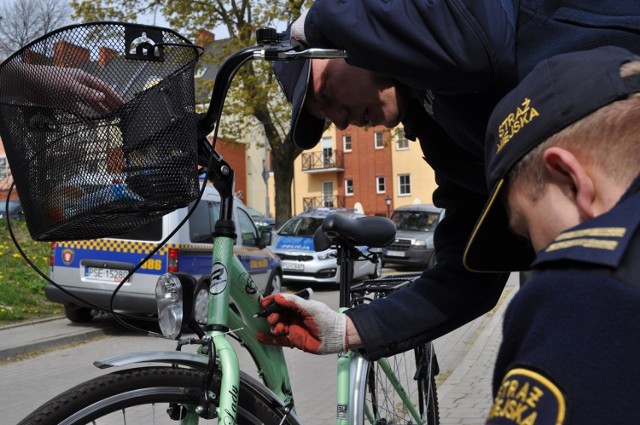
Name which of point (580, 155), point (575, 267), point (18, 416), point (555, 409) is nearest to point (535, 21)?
point (580, 155)

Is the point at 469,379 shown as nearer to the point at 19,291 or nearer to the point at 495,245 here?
the point at 495,245

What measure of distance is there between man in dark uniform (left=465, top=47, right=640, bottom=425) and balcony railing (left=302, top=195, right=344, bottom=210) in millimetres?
52041

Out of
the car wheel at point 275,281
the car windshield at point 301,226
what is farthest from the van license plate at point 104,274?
the car windshield at point 301,226

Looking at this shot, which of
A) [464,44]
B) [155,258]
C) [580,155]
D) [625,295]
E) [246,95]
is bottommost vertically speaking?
[155,258]

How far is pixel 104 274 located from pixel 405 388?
643 centimetres

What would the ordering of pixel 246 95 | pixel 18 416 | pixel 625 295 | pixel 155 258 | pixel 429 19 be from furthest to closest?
pixel 246 95
pixel 155 258
pixel 18 416
pixel 429 19
pixel 625 295

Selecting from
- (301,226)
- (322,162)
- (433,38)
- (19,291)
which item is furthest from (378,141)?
(433,38)

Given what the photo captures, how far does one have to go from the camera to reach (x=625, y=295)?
775 millimetres

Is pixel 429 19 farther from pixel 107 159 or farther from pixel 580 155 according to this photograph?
pixel 107 159

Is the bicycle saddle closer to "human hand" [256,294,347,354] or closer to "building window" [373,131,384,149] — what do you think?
"human hand" [256,294,347,354]

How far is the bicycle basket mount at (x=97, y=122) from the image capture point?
1717 mm

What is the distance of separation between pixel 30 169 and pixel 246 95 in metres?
18.0

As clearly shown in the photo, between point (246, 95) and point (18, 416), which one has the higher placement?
point (246, 95)

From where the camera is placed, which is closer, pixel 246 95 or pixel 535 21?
pixel 535 21
